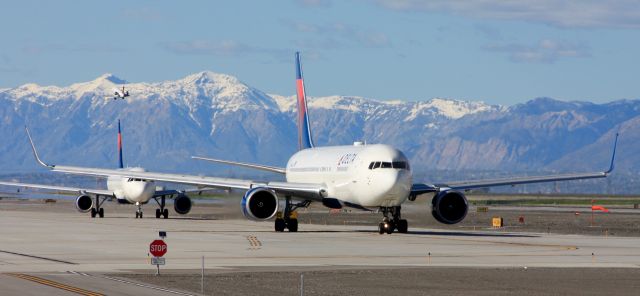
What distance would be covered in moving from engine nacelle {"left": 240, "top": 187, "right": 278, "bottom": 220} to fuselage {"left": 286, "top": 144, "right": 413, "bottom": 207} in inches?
128

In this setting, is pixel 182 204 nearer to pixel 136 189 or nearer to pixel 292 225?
pixel 136 189

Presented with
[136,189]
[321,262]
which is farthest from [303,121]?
[321,262]

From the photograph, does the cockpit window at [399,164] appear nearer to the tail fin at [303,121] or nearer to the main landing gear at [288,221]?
the main landing gear at [288,221]

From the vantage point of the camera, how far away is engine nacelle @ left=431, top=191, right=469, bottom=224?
208 ft

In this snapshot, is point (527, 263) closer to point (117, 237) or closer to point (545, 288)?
point (545, 288)

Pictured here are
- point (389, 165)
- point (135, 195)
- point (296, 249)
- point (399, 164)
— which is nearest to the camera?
point (296, 249)

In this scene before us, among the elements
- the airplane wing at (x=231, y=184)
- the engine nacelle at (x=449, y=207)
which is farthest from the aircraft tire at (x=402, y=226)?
the airplane wing at (x=231, y=184)

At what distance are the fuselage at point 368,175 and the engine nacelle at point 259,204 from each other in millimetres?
3240

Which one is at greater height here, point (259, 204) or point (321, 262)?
point (259, 204)

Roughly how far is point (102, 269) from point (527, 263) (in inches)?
533

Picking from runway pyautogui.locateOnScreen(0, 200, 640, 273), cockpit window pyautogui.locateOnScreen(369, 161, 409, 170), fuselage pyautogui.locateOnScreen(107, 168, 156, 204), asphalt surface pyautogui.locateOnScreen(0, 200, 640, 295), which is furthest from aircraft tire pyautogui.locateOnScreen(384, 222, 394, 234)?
fuselage pyautogui.locateOnScreen(107, 168, 156, 204)

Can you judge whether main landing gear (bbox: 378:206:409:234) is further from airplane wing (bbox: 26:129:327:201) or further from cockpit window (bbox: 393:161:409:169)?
airplane wing (bbox: 26:129:327:201)

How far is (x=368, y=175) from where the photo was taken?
199 feet

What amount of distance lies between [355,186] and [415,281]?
24.9m
